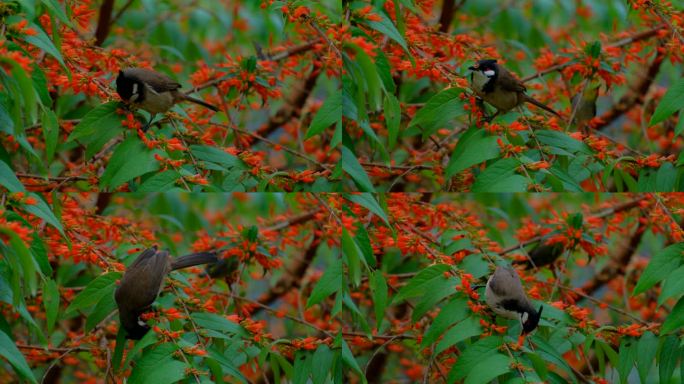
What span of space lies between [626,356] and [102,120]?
223 cm

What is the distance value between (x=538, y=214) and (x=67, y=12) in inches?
122

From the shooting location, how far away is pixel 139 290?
3.47m

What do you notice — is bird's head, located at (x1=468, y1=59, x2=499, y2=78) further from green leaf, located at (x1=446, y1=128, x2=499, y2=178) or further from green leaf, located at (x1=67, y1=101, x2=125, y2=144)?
green leaf, located at (x1=67, y1=101, x2=125, y2=144)

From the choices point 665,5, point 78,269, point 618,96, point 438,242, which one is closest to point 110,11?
point 78,269

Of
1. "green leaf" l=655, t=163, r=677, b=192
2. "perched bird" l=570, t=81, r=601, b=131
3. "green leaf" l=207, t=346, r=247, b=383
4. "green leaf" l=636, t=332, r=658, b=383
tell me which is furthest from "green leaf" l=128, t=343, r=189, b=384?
"perched bird" l=570, t=81, r=601, b=131

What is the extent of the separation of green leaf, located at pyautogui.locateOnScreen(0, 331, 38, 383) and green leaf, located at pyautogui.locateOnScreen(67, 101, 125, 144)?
899 mm

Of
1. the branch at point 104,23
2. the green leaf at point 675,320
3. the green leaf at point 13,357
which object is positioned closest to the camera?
the green leaf at point 13,357

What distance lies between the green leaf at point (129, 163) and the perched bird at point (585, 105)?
2281 millimetres

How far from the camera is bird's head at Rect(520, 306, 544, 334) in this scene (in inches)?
138

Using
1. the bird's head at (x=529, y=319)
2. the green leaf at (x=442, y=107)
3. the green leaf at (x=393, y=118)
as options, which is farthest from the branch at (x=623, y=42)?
the bird's head at (x=529, y=319)

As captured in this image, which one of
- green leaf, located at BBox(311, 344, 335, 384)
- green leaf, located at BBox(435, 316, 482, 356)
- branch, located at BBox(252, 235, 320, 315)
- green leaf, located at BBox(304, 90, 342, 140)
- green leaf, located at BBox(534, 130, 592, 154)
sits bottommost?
branch, located at BBox(252, 235, 320, 315)

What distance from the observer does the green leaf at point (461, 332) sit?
3259 millimetres

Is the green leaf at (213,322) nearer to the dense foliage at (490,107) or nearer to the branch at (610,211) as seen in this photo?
the dense foliage at (490,107)

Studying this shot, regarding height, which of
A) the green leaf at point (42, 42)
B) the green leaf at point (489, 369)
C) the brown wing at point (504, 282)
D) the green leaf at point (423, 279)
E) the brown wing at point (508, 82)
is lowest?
the brown wing at point (504, 282)
